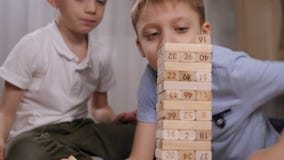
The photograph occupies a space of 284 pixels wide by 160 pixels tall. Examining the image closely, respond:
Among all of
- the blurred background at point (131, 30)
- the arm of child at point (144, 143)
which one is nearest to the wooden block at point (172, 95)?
the arm of child at point (144, 143)

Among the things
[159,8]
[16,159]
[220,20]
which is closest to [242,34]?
[220,20]

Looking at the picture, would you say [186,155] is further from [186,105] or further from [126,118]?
[126,118]

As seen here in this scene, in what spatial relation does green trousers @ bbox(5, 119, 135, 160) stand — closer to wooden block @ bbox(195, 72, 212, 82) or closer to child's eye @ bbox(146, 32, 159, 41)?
child's eye @ bbox(146, 32, 159, 41)

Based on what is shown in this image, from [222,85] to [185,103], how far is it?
0.30 m

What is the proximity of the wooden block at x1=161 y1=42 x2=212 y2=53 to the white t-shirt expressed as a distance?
0.61 m

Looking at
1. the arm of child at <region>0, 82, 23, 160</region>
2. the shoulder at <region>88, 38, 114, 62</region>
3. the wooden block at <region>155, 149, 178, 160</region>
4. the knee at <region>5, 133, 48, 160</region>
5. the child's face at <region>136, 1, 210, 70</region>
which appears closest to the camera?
→ the wooden block at <region>155, 149, 178, 160</region>

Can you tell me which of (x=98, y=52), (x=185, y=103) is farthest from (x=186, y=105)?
(x=98, y=52)

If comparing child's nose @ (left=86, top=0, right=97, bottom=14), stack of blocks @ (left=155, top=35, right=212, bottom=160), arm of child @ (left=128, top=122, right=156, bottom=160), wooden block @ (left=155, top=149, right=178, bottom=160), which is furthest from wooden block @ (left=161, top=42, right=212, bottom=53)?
child's nose @ (left=86, top=0, right=97, bottom=14)

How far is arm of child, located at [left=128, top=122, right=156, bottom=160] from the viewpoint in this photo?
2.76 ft

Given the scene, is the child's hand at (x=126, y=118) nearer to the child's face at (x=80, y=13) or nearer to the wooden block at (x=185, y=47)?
A: the child's face at (x=80, y=13)

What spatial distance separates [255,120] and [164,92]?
44 centimetres

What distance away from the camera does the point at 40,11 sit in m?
1.30

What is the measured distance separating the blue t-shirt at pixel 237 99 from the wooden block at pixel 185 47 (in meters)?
0.26

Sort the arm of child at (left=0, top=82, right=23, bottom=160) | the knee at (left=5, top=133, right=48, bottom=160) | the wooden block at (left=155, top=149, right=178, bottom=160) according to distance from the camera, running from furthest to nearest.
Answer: the arm of child at (left=0, top=82, right=23, bottom=160)
the knee at (left=5, top=133, right=48, bottom=160)
the wooden block at (left=155, top=149, right=178, bottom=160)
